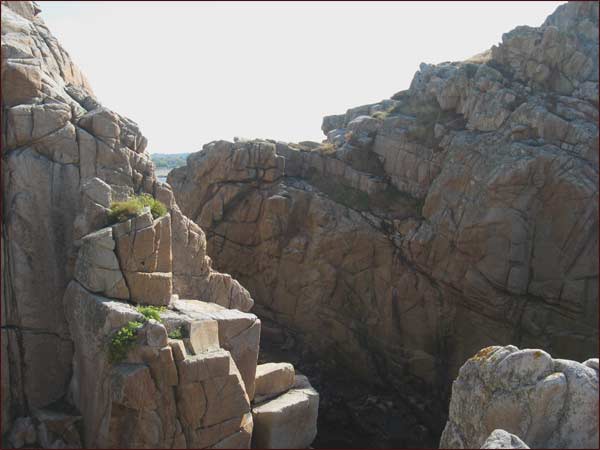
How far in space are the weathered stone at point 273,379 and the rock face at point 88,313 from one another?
75 cm

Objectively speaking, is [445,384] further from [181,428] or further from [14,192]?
[14,192]

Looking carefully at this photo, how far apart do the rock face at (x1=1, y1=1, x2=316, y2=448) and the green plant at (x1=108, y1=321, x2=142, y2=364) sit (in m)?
0.06

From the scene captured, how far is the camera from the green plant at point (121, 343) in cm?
1558

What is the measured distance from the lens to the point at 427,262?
3269 centimetres

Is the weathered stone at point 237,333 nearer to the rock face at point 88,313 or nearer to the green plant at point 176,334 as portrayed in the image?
the rock face at point 88,313

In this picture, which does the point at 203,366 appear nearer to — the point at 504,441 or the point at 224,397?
the point at 224,397

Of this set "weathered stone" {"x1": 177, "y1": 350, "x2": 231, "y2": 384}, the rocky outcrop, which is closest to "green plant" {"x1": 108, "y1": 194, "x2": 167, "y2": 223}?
"weathered stone" {"x1": 177, "y1": 350, "x2": 231, "y2": 384}

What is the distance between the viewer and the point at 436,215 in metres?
32.4

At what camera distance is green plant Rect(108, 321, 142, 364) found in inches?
613

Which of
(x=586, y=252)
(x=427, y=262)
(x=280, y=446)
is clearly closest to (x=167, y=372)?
(x=280, y=446)

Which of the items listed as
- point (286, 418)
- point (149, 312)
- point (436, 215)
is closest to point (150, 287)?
point (149, 312)

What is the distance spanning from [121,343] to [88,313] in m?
1.55

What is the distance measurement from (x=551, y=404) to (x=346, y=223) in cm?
2441

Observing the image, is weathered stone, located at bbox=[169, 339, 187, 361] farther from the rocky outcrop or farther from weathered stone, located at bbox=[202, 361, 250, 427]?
the rocky outcrop
